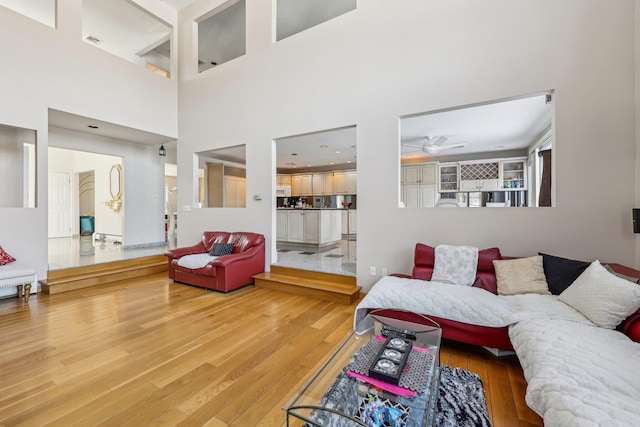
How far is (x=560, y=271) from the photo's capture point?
2453mm

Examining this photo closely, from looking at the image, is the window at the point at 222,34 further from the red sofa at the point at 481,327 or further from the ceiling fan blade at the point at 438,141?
the red sofa at the point at 481,327

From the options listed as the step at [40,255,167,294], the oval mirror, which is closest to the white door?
the oval mirror

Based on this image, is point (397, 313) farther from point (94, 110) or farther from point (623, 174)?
point (94, 110)

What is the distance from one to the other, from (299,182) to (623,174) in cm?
831

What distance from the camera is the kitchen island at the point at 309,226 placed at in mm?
6422

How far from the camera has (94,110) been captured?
15.0 ft

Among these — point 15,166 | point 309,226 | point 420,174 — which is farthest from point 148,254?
point 420,174

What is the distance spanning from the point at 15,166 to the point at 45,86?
151cm

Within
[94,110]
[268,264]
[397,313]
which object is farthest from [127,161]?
[397,313]

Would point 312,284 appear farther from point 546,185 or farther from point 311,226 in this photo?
point 546,185

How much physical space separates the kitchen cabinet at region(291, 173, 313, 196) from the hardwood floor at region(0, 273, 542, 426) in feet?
21.3

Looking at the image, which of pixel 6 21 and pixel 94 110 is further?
pixel 94 110

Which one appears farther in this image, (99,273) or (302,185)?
(302,185)

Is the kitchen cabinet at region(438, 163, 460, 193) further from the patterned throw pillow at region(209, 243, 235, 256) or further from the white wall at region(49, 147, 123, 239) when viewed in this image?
the white wall at region(49, 147, 123, 239)
